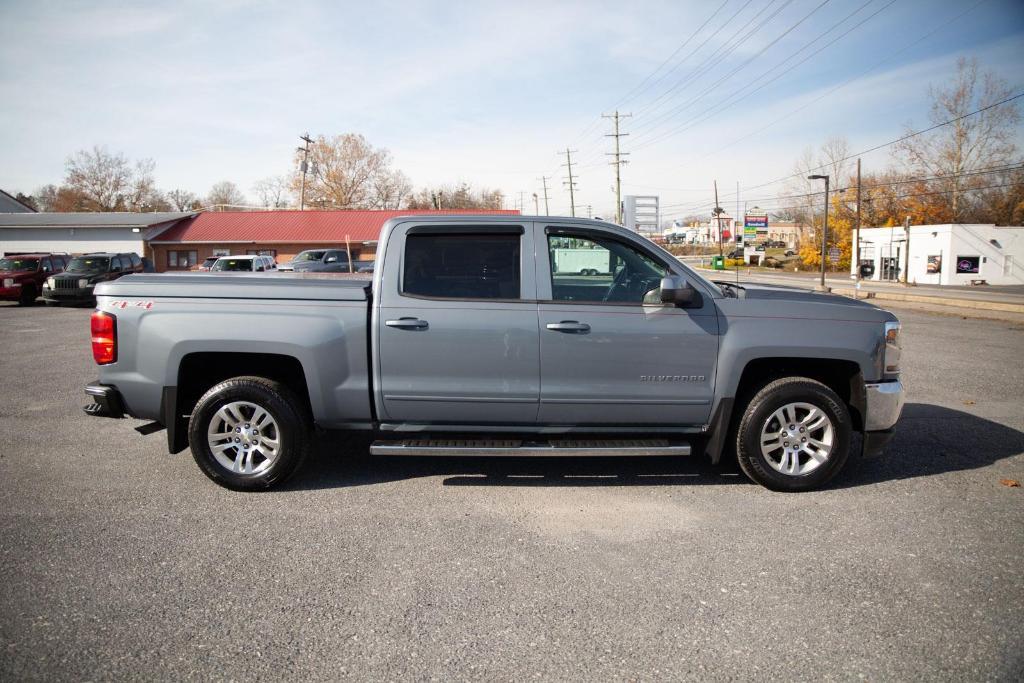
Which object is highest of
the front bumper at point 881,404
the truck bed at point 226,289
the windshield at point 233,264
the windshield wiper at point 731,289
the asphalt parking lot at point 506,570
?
the windshield at point 233,264

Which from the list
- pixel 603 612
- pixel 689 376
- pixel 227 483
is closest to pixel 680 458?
pixel 689 376

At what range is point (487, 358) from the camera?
14.7ft

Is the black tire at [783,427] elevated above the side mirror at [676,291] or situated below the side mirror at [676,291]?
below

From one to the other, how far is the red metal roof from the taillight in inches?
1616

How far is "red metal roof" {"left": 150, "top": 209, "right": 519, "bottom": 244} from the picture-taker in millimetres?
45094

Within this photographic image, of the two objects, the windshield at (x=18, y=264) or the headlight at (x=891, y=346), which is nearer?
the headlight at (x=891, y=346)

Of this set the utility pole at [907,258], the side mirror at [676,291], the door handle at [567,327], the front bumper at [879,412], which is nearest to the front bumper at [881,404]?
the front bumper at [879,412]

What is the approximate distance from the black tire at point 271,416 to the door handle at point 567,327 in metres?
1.87

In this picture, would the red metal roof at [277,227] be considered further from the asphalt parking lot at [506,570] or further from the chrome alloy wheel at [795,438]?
the chrome alloy wheel at [795,438]

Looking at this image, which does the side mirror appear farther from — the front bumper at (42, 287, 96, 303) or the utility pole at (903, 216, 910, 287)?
the utility pole at (903, 216, 910, 287)

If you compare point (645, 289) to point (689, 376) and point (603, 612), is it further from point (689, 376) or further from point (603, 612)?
point (603, 612)

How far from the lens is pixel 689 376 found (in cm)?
456

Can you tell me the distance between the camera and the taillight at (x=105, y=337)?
448cm

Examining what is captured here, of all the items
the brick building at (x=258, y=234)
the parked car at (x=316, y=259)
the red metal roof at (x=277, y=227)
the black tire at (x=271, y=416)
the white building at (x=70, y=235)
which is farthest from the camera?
the red metal roof at (x=277, y=227)
